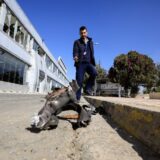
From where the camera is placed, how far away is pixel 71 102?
419 centimetres

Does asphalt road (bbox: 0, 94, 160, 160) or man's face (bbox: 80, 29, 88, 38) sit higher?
man's face (bbox: 80, 29, 88, 38)

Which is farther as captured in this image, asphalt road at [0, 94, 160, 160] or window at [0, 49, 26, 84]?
window at [0, 49, 26, 84]

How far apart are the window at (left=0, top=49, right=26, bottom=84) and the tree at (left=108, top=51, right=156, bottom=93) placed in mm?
24839

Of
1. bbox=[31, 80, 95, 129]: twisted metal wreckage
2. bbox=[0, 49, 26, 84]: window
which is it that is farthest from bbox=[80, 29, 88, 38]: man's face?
bbox=[0, 49, 26, 84]: window

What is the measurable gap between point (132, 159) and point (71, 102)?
1.77m

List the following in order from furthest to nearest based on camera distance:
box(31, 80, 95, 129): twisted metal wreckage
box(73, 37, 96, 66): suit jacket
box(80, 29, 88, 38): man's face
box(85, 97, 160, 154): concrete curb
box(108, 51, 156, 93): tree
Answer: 1. box(108, 51, 156, 93): tree
2. box(73, 37, 96, 66): suit jacket
3. box(80, 29, 88, 38): man's face
4. box(31, 80, 95, 129): twisted metal wreckage
5. box(85, 97, 160, 154): concrete curb

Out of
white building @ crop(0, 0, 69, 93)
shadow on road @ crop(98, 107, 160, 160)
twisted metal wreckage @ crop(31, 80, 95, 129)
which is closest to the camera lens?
shadow on road @ crop(98, 107, 160, 160)

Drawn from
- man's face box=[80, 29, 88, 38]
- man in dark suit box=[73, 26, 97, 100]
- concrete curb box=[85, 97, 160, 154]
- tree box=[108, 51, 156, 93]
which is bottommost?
concrete curb box=[85, 97, 160, 154]

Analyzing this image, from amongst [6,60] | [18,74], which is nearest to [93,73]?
[6,60]

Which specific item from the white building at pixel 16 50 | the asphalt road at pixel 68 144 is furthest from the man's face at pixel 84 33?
the white building at pixel 16 50

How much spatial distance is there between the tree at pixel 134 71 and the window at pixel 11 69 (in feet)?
81.5

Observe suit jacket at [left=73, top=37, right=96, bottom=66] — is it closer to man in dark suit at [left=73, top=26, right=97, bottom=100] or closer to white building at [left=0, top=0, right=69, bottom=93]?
man in dark suit at [left=73, top=26, right=97, bottom=100]

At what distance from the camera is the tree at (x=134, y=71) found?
177ft

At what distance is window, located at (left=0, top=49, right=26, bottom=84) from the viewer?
25.9m
